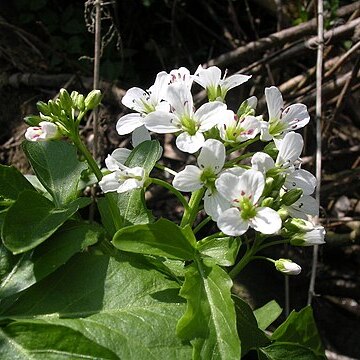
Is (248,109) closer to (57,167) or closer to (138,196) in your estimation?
(138,196)

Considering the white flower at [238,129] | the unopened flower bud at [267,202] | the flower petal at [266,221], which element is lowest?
the flower petal at [266,221]

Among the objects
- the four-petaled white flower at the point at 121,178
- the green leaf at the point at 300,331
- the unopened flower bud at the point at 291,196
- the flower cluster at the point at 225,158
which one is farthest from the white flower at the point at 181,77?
the green leaf at the point at 300,331

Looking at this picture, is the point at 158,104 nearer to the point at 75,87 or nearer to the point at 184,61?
the point at 75,87

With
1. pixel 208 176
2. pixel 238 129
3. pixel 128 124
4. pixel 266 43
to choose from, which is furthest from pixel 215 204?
pixel 266 43

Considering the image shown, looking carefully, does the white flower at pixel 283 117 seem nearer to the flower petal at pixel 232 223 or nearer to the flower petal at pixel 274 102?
the flower petal at pixel 274 102

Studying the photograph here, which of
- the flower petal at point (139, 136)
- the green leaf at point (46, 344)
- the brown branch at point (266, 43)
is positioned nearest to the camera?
the green leaf at point (46, 344)

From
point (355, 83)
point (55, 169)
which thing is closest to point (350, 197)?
point (355, 83)
